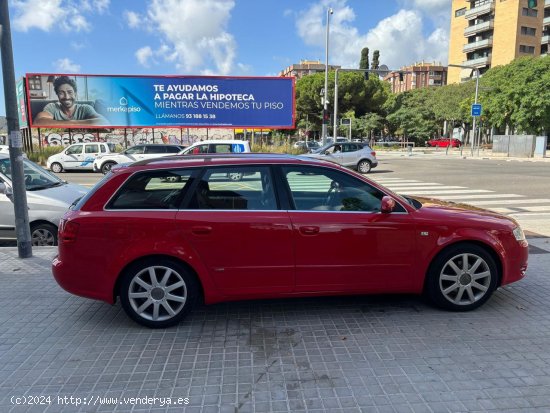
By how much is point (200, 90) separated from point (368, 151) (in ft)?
44.0

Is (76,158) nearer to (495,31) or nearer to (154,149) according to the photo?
(154,149)

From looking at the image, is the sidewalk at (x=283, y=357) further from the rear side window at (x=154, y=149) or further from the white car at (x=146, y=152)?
the rear side window at (x=154, y=149)

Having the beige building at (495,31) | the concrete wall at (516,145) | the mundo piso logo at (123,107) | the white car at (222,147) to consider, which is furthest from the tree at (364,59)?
the white car at (222,147)

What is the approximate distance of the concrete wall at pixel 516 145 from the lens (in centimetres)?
3572

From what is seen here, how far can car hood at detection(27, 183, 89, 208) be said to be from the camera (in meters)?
6.38

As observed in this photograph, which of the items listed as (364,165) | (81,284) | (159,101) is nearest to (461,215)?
(81,284)

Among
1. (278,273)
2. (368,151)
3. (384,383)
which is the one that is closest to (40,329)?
(278,273)

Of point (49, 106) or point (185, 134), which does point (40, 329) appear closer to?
point (49, 106)

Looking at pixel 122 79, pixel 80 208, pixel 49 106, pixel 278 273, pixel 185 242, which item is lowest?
pixel 278 273

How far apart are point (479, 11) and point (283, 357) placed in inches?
3310

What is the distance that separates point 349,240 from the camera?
387 cm

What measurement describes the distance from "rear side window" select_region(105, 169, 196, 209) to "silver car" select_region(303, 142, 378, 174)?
17621 millimetres

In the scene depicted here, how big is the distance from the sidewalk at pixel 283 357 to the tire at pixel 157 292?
139 mm

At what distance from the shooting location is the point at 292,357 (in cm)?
336
